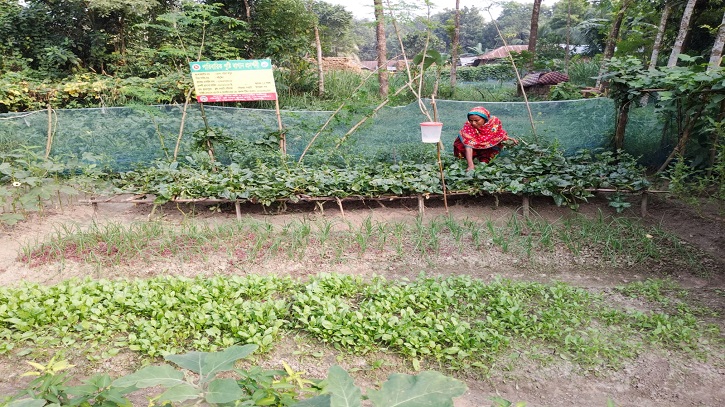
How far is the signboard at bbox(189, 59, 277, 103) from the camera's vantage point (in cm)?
553

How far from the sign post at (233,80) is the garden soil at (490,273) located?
1.46 metres

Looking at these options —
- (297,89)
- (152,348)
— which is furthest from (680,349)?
(297,89)

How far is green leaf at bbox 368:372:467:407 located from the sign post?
5006 mm

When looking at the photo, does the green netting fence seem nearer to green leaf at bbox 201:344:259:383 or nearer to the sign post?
the sign post

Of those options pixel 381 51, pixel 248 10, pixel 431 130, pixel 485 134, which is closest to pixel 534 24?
pixel 381 51

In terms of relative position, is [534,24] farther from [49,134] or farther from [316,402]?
[316,402]

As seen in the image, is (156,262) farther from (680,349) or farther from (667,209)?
(667,209)

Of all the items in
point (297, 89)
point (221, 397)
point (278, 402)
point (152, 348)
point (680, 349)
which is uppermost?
point (297, 89)

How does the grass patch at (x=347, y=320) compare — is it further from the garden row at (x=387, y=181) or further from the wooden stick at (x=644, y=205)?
the wooden stick at (x=644, y=205)

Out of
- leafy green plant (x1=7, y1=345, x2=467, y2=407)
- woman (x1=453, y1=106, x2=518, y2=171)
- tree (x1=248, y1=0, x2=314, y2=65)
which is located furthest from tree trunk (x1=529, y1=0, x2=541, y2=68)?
leafy green plant (x1=7, y1=345, x2=467, y2=407)

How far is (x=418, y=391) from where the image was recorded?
991 mm

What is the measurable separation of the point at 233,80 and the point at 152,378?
16.3 ft

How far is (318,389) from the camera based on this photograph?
1.66 meters

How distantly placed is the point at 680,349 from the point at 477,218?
8.01ft
